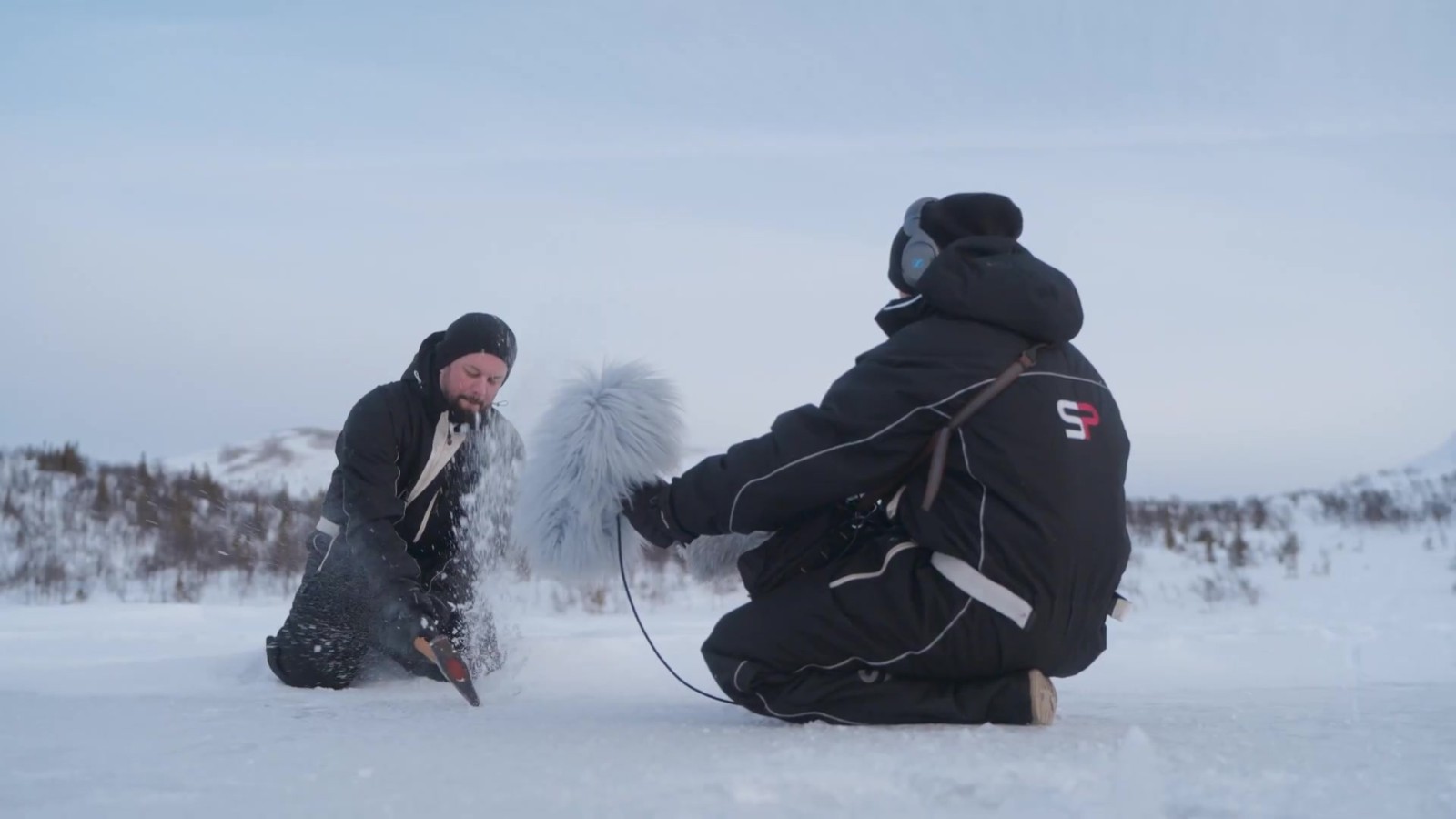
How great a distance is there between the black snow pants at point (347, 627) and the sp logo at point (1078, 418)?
7.59 feet

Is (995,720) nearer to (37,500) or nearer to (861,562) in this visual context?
(861,562)

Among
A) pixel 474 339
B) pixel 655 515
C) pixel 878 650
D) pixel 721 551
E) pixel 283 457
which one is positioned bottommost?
pixel 283 457

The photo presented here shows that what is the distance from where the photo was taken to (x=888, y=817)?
5.49ft

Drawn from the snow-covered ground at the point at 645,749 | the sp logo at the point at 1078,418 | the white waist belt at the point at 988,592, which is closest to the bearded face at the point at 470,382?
the snow-covered ground at the point at 645,749

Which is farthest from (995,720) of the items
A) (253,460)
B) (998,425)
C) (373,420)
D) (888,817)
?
(253,460)

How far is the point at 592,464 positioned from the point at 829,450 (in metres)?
0.72

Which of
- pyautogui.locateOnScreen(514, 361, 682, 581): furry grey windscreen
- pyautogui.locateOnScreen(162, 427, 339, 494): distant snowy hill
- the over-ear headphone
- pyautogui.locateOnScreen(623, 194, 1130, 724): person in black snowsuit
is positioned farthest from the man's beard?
pyautogui.locateOnScreen(162, 427, 339, 494): distant snowy hill

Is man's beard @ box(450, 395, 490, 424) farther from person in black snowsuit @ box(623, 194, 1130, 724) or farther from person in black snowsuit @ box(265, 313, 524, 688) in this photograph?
person in black snowsuit @ box(623, 194, 1130, 724)

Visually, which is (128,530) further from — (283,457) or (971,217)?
(283,457)

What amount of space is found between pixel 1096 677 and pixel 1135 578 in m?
4.69

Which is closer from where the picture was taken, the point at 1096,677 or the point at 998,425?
the point at 998,425

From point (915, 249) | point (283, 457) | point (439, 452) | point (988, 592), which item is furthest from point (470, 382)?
point (283, 457)

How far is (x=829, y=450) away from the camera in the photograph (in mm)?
2533

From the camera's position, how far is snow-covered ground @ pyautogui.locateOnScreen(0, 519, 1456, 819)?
1743 millimetres
